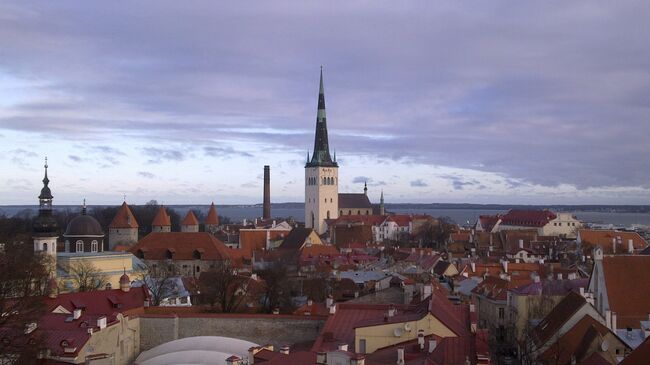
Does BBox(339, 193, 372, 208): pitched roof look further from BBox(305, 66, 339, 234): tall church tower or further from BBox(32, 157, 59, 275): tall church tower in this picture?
BBox(32, 157, 59, 275): tall church tower

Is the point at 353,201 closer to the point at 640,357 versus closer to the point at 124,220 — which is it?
the point at 124,220

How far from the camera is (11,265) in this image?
29672 mm

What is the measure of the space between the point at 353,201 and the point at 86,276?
298 feet

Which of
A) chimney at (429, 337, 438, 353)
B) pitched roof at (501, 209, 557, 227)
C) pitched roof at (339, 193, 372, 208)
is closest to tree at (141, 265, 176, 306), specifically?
chimney at (429, 337, 438, 353)

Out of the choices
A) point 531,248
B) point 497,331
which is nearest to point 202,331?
point 497,331

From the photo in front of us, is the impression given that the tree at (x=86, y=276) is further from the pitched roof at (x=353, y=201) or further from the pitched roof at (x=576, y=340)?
the pitched roof at (x=353, y=201)

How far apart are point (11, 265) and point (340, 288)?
65.0ft

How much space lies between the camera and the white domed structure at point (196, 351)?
2638 cm

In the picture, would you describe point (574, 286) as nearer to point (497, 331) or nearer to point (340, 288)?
point (497, 331)

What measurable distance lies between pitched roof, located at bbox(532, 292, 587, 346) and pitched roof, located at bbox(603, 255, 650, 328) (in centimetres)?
293

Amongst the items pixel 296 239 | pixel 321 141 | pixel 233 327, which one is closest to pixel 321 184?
pixel 321 141

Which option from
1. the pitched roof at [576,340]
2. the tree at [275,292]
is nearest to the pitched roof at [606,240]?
the tree at [275,292]

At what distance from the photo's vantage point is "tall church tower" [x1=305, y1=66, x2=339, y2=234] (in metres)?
111

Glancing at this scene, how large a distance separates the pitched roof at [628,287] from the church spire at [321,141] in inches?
3027
